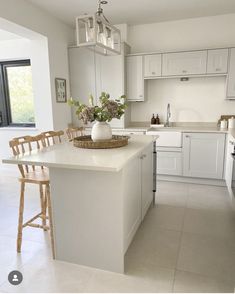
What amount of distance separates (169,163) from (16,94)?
3264 mm

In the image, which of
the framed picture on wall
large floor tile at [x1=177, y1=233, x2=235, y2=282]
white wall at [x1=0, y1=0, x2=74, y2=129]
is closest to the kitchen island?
large floor tile at [x1=177, y1=233, x2=235, y2=282]

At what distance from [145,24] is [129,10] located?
2.34ft

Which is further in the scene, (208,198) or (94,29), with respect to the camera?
(208,198)

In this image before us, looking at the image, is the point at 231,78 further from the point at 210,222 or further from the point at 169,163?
the point at 210,222

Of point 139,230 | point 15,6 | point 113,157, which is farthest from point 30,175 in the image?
point 15,6

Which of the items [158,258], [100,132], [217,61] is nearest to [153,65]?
[217,61]

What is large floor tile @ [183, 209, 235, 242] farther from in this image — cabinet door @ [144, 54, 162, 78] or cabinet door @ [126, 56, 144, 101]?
cabinet door @ [144, 54, 162, 78]

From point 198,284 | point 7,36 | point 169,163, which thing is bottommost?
point 198,284

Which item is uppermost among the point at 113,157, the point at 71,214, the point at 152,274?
the point at 113,157

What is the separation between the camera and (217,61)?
145 inches

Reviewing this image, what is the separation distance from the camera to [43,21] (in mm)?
3568

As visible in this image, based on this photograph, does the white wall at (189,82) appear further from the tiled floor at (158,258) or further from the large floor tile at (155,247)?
the large floor tile at (155,247)

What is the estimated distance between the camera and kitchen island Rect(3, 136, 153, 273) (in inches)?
68.7

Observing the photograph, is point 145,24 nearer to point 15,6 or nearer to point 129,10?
point 129,10
